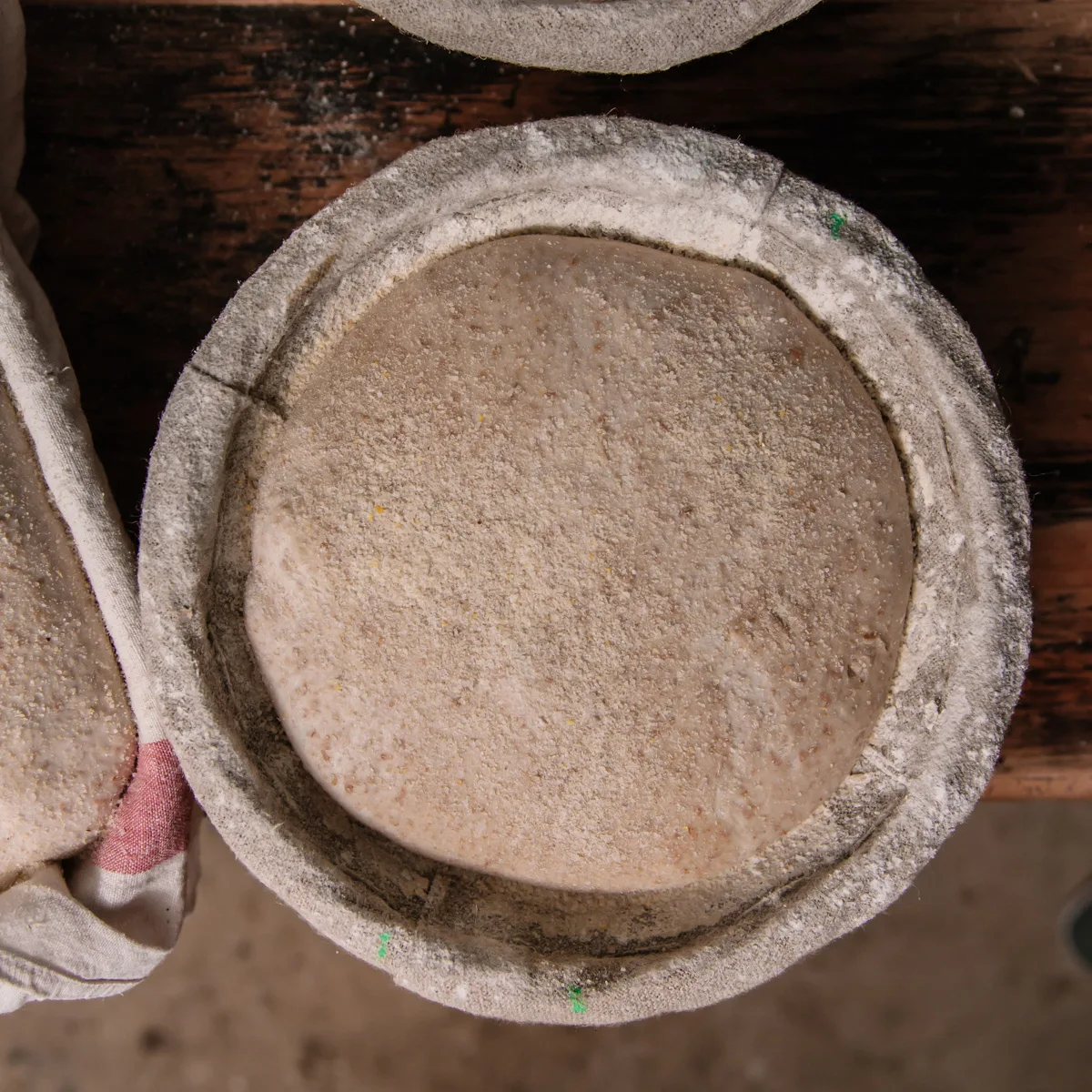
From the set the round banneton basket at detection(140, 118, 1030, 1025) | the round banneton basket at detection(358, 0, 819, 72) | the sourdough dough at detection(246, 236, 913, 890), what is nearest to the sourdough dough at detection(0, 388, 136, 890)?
the round banneton basket at detection(140, 118, 1030, 1025)

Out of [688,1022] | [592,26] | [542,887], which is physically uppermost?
[592,26]

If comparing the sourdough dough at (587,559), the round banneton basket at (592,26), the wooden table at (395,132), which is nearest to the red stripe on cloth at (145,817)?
the sourdough dough at (587,559)

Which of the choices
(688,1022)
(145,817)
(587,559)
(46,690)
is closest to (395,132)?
(587,559)

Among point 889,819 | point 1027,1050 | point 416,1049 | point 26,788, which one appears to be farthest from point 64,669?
point 1027,1050

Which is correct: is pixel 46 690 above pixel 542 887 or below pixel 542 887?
above

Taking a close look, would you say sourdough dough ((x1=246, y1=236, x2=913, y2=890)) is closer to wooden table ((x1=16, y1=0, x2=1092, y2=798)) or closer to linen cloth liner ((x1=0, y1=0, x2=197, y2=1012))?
linen cloth liner ((x1=0, y1=0, x2=197, y2=1012))

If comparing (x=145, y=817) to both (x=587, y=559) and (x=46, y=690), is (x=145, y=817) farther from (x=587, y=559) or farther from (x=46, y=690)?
(x=587, y=559)

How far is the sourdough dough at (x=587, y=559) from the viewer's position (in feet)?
3.62

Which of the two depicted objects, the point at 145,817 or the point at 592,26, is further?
the point at 145,817

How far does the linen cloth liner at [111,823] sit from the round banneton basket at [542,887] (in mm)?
129

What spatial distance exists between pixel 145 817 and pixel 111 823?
6 centimetres

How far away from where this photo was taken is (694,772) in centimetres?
114

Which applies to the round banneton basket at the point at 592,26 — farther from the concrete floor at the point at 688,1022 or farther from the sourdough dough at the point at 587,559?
the concrete floor at the point at 688,1022

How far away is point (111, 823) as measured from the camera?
4.47 ft
